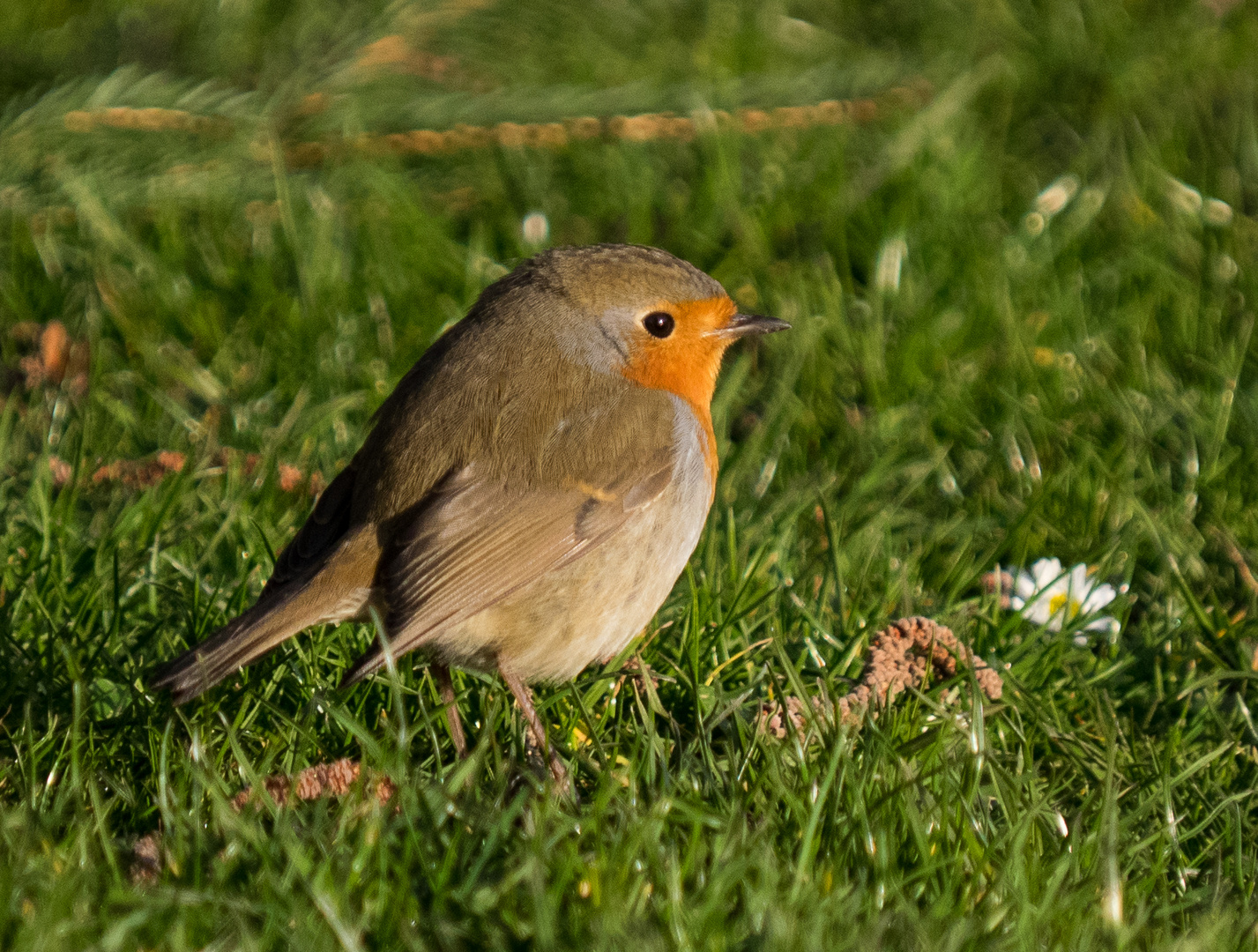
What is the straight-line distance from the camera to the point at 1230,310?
5008 mm

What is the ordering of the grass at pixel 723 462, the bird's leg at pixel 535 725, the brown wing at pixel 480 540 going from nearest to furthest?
the grass at pixel 723 462 < the bird's leg at pixel 535 725 < the brown wing at pixel 480 540

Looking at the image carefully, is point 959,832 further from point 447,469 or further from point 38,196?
point 38,196

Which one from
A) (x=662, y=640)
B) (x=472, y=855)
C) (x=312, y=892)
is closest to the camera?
(x=312, y=892)

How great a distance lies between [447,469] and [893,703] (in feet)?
3.46

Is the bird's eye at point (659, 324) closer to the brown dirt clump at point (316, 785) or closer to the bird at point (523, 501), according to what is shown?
the bird at point (523, 501)

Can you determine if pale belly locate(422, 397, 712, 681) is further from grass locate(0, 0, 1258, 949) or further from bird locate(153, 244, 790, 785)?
grass locate(0, 0, 1258, 949)

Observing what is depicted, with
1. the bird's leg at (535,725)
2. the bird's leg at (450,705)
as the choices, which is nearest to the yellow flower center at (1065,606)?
the bird's leg at (535,725)

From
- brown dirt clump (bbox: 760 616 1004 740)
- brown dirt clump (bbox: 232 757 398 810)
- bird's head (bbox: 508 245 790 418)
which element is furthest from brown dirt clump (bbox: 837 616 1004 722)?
brown dirt clump (bbox: 232 757 398 810)

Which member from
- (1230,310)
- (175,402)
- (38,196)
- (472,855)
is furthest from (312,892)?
(1230,310)

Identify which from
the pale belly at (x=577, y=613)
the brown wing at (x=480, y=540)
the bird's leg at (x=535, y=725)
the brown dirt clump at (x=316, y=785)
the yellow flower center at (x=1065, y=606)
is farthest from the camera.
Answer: the yellow flower center at (x=1065, y=606)

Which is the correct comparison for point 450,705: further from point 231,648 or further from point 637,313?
point 637,313

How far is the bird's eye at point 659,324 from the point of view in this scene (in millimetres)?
3541

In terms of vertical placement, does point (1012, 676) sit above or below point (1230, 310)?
above

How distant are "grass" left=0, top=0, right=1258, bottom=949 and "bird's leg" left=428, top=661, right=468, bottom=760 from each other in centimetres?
5
